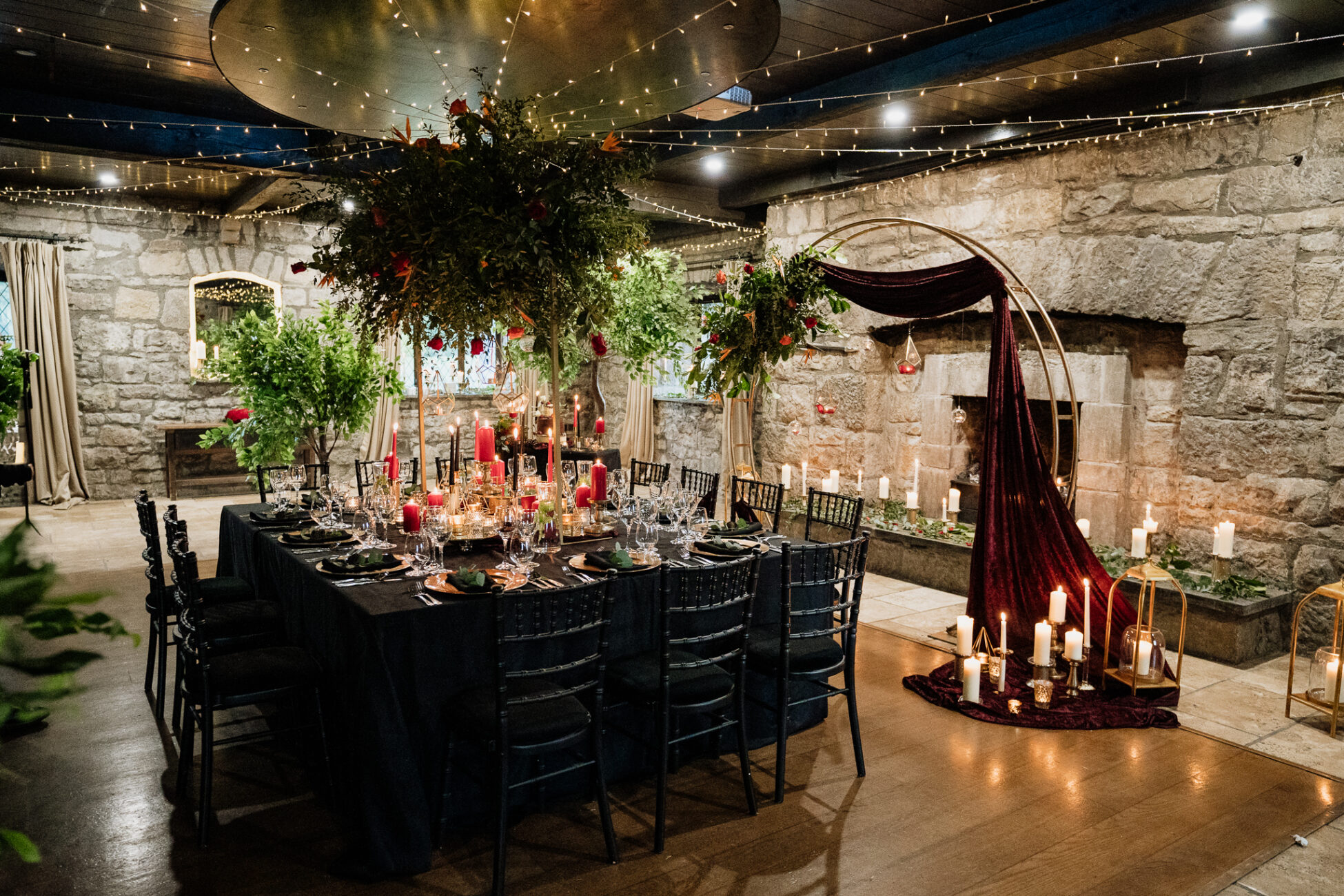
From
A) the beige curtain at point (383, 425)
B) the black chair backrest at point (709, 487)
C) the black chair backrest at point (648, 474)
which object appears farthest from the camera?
the beige curtain at point (383, 425)

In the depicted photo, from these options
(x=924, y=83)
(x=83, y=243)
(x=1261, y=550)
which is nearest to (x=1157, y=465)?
(x=1261, y=550)

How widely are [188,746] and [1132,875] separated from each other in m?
3.13

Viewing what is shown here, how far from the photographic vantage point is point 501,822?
2.54 metres

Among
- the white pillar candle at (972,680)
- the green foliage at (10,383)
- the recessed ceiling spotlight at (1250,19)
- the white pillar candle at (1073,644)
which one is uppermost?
the recessed ceiling spotlight at (1250,19)

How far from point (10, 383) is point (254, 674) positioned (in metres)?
3.44

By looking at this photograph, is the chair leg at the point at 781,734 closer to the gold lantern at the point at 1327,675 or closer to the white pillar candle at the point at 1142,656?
the white pillar candle at the point at 1142,656

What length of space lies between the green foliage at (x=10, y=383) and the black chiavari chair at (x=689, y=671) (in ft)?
14.1

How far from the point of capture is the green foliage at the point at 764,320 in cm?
476

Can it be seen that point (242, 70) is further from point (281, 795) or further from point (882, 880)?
point (882, 880)

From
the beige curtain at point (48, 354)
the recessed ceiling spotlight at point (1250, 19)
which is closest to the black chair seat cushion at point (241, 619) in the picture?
the recessed ceiling spotlight at point (1250, 19)

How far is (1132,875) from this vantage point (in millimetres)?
2682

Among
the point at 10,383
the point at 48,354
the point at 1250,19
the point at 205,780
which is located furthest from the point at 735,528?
the point at 48,354

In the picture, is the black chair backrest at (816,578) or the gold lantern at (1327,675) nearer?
the black chair backrest at (816,578)

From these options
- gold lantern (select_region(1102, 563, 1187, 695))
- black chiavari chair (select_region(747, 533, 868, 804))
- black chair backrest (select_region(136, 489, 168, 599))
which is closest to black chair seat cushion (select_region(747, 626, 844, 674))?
black chiavari chair (select_region(747, 533, 868, 804))
